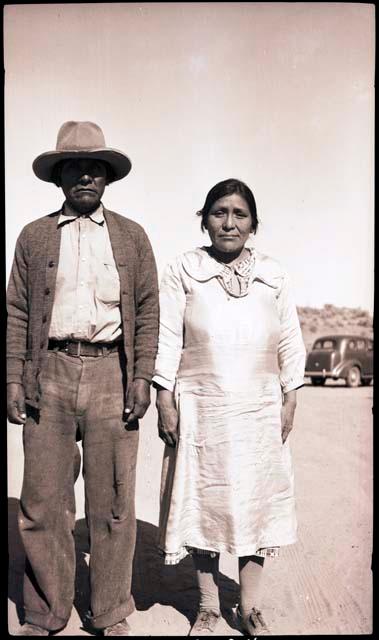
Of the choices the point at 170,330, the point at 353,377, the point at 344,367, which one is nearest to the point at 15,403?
the point at 170,330

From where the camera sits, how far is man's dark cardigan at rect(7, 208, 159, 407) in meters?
3.40

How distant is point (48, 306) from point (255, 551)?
1.57 m

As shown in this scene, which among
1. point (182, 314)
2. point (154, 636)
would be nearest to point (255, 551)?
point (154, 636)

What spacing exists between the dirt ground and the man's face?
2.04 metres

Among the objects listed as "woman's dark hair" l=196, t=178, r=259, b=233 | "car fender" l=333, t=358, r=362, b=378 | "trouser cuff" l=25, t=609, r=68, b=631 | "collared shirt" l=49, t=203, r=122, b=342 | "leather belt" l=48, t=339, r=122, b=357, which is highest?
"woman's dark hair" l=196, t=178, r=259, b=233

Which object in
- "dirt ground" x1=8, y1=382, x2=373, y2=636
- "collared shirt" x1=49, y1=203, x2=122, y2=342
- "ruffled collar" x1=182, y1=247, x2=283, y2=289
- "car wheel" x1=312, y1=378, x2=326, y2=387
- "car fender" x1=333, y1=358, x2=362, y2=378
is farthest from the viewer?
"car wheel" x1=312, y1=378, x2=326, y2=387

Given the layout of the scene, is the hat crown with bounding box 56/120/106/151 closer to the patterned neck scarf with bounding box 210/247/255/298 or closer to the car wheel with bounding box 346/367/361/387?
→ the patterned neck scarf with bounding box 210/247/255/298

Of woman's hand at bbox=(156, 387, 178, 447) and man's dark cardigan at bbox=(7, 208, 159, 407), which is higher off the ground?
man's dark cardigan at bbox=(7, 208, 159, 407)

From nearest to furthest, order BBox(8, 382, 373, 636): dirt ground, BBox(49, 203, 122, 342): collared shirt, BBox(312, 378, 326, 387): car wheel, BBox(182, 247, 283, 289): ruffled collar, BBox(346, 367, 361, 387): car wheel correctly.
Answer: BBox(49, 203, 122, 342): collared shirt → BBox(182, 247, 283, 289): ruffled collar → BBox(8, 382, 373, 636): dirt ground → BBox(346, 367, 361, 387): car wheel → BBox(312, 378, 326, 387): car wheel

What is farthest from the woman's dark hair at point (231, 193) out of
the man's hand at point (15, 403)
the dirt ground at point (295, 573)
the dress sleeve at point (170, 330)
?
the dirt ground at point (295, 573)

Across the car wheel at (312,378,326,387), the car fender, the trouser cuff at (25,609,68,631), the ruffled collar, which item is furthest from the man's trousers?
the car wheel at (312,378,326,387)

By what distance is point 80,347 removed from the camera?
11.2 ft

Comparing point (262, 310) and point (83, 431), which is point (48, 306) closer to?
point (83, 431)

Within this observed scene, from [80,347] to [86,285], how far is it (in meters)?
0.31
